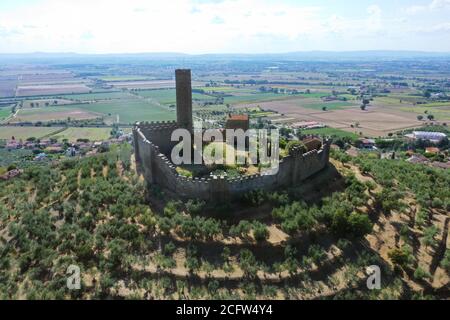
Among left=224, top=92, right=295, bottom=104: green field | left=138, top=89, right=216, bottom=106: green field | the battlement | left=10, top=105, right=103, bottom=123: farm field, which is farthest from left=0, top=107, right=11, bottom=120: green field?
the battlement

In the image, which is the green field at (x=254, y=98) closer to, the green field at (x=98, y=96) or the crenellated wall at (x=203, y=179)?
the green field at (x=98, y=96)

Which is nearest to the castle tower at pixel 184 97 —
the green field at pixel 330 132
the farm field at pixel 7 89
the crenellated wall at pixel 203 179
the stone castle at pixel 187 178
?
the stone castle at pixel 187 178

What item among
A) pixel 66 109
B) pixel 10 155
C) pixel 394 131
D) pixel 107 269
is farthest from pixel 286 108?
pixel 107 269

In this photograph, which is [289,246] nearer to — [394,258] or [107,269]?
[394,258]

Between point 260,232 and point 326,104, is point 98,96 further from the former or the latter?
point 260,232

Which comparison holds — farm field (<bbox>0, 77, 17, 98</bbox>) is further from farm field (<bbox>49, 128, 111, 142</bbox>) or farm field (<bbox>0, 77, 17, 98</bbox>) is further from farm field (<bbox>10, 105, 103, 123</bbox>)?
farm field (<bbox>49, 128, 111, 142</bbox>)

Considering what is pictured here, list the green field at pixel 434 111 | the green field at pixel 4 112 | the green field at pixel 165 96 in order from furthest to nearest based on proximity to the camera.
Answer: the green field at pixel 165 96 < the green field at pixel 4 112 < the green field at pixel 434 111

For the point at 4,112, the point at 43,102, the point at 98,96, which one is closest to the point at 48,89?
the point at 98,96
